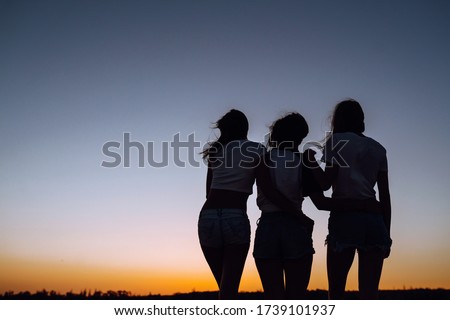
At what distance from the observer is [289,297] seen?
3922mm

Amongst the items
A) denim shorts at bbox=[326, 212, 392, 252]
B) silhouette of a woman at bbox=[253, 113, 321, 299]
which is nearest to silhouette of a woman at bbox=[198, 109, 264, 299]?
silhouette of a woman at bbox=[253, 113, 321, 299]

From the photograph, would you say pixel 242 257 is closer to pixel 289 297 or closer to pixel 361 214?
pixel 289 297

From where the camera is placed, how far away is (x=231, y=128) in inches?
167

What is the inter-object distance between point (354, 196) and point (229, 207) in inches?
40.5

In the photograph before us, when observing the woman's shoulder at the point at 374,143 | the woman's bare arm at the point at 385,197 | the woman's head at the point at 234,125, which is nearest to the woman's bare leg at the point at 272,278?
the woman's bare arm at the point at 385,197

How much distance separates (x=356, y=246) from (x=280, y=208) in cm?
67

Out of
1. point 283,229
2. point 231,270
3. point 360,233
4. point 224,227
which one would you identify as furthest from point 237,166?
point 360,233

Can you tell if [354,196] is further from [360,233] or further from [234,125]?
[234,125]

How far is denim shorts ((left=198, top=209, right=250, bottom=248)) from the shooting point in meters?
3.90

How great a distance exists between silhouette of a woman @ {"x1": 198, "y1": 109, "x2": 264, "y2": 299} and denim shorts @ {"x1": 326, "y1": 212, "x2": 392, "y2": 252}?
743mm

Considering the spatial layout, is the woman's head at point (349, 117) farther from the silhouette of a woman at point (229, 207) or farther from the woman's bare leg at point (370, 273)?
the woman's bare leg at point (370, 273)

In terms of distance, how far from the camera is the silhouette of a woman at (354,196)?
12.3 ft
